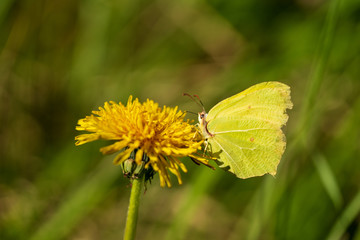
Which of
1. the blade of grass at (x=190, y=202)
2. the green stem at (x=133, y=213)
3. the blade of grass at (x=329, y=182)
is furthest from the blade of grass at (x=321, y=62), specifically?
the green stem at (x=133, y=213)

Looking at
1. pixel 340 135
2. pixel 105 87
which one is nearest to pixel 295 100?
pixel 340 135

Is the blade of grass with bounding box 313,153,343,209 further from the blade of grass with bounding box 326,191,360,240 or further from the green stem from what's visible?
the green stem

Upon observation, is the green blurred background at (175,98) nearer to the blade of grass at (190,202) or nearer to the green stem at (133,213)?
the blade of grass at (190,202)

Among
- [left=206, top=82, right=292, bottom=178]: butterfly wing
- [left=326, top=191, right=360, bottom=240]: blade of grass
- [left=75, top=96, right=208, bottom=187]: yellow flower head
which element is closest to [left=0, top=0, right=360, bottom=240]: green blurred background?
[left=326, top=191, right=360, bottom=240]: blade of grass

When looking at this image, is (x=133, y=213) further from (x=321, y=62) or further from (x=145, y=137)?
(x=321, y=62)

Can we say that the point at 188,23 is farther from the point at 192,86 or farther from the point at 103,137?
the point at 103,137
